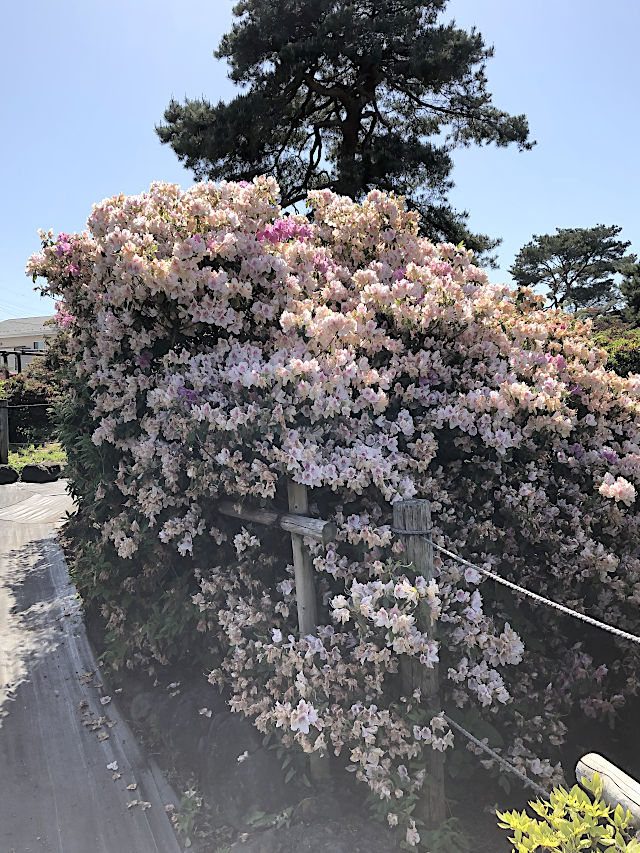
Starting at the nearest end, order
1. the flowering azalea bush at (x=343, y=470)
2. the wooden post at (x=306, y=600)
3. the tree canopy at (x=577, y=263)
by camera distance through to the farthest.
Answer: the flowering azalea bush at (x=343, y=470) → the wooden post at (x=306, y=600) → the tree canopy at (x=577, y=263)

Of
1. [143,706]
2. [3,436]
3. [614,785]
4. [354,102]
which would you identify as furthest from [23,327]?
[614,785]

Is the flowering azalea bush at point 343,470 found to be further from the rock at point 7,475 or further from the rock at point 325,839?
the rock at point 7,475

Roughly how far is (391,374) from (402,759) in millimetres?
1465

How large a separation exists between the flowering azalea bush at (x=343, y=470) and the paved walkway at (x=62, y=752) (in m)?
0.45

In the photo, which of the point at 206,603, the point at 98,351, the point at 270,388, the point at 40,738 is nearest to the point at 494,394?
the point at 270,388

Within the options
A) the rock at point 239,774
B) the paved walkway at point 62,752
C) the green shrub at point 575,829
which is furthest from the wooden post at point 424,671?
the paved walkway at point 62,752

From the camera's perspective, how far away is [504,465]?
2.77 m

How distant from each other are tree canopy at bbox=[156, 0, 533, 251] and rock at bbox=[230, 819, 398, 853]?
7.60 m

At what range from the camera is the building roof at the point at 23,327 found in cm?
3562

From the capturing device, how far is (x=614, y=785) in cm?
128

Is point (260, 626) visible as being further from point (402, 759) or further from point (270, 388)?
point (270, 388)

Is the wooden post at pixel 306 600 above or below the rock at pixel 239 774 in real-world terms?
above

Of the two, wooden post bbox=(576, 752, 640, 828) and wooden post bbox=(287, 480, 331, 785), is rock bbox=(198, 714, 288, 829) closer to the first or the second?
wooden post bbox=(287, 480, 331, 785)

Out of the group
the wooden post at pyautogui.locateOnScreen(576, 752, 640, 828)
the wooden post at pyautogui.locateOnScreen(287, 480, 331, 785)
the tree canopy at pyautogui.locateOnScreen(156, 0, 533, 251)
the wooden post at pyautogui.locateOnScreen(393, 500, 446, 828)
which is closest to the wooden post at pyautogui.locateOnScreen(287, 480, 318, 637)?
the wooden post at pyautogui.locateOnScreen(287, 480, 331, 785)
